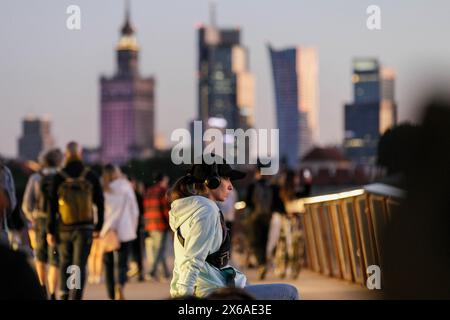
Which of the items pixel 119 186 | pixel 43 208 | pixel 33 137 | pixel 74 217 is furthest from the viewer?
pixel 33 137

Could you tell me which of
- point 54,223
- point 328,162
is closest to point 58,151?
point 54,223

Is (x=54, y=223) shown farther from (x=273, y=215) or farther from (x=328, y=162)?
(x=328, y=162)

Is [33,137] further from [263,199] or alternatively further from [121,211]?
[121,211]

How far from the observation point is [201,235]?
670 centimetres

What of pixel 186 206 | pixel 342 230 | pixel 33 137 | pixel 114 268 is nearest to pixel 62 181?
pixel 114 268

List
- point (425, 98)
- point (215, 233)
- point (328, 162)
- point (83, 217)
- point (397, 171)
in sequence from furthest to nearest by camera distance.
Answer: point (328, 162) → point (83, 217) → point (215, 233) → point (397, 171) → point (425, 98)

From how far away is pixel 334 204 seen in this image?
56.1 feet

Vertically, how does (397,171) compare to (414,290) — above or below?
above

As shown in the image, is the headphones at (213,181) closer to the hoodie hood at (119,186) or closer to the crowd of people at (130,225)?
the crowd of people at (130,225)

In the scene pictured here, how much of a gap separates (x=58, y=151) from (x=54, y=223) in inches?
50.2

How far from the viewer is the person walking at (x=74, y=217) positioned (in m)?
12.2

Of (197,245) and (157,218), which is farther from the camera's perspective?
(157,218)

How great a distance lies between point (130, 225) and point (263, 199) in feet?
16.0

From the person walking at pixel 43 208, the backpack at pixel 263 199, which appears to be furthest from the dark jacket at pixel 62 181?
the backpack at pixel 263 199
